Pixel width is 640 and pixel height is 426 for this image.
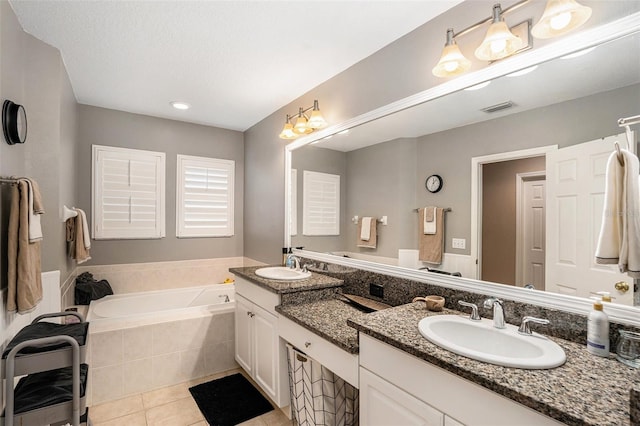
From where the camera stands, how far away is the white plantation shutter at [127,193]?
3.19m

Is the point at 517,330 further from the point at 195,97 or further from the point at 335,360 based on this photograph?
the point at 195,97

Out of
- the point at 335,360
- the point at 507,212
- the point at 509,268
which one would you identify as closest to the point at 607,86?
the point at 507,212

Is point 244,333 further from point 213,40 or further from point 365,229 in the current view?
point 213,40

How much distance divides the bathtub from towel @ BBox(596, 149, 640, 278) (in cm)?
272

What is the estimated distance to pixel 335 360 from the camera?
1512 mm

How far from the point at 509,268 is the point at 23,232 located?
2418mm

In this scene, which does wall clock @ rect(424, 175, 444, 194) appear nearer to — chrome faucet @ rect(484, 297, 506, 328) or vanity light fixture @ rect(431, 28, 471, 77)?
vanity light fixture @ rect(431, 28, 471, 77)

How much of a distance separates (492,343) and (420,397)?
416 millimetres

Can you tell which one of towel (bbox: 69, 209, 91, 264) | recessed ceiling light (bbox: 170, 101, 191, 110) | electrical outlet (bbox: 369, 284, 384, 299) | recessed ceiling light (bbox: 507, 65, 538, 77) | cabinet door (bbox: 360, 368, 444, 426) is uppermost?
recessed ceiling light (bbox: 170, 101, 191, 110)

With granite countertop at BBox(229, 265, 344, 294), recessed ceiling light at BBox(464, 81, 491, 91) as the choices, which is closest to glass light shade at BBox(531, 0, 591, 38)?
recessed ceiling light at BBox(464, 81, 491, 91)

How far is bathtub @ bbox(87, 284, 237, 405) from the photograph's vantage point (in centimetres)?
235

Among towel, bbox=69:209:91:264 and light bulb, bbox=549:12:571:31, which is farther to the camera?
towel, bbox=69:209:91:264

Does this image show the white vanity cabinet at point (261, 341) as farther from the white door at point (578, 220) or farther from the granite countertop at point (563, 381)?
the white door at point (578, 220)

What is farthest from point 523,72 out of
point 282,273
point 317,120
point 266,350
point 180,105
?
point 180,105
